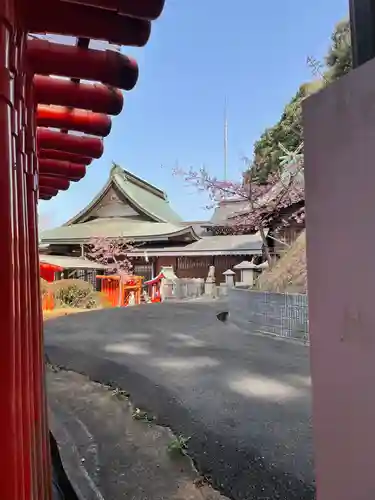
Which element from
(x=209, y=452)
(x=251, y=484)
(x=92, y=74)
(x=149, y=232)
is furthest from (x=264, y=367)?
(x=149, y=232)

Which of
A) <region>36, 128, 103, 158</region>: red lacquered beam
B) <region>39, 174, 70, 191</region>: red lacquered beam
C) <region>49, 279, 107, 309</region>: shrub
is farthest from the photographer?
<region>49, 279, 107, 309</region>: shrub

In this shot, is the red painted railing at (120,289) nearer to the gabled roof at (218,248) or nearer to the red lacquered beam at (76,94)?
the gabled roof at (218,248)

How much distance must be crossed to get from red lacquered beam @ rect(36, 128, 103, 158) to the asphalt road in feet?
6.04

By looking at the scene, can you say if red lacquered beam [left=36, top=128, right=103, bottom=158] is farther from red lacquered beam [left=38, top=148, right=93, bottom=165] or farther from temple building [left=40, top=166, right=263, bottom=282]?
temple building [left=40, top=166, right=263, bottom=282]

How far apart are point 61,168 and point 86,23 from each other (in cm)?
172

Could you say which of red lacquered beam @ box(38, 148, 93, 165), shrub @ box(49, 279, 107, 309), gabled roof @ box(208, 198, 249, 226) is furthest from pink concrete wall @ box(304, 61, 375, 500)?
gabled roof @ box(208, 198, 249, 226)

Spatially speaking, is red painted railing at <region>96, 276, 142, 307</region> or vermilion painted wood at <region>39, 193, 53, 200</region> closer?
vermilion painted wood at <region>39, 193, 53, 200</region>

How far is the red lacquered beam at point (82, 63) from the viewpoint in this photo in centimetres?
139

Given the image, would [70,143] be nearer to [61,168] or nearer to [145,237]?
[61,168]

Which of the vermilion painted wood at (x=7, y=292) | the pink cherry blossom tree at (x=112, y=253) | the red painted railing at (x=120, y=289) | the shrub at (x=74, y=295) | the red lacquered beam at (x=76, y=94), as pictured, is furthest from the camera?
the pink cherry blossom tree at (x=112, y=253)

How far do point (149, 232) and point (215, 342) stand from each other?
1276 cm

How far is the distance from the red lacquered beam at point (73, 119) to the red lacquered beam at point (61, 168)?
0.73 m

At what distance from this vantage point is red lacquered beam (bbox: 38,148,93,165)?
248 cm

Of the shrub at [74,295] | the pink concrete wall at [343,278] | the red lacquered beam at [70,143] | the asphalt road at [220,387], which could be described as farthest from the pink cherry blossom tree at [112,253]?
the pink concrete wall at [343,278]
